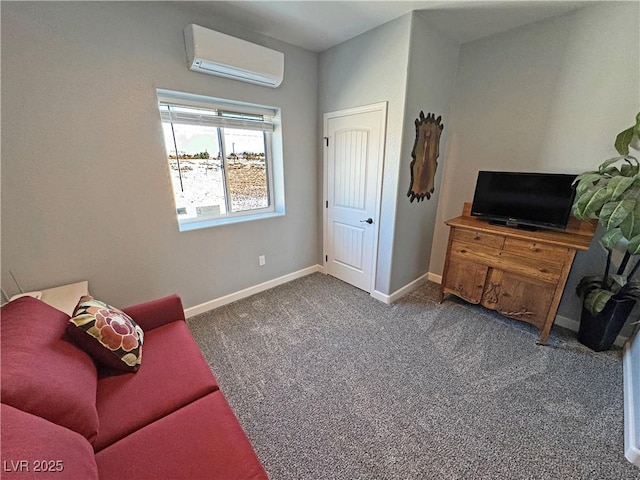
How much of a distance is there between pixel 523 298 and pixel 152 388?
105 inches

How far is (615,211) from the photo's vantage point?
1576mm

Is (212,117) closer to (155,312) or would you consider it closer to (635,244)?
(155,312)

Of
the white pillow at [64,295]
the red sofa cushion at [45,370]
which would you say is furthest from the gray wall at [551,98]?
the white pillow at [64,295]

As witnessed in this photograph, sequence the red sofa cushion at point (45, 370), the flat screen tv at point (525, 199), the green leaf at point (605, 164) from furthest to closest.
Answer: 1. the flat screen tv at point (525, 199)
2. the green leaf at point (605, 164)
3. the red sofa cushion at point (45, 370)

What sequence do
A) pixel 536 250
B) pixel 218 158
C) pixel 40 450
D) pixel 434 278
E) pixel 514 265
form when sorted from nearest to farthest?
pixel 40 450 < pixel 536 250 < pixel 514 265 < pixel 218 158 < pixel 434 278

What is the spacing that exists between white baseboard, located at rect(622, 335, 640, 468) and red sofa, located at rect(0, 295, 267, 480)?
72.2 inches

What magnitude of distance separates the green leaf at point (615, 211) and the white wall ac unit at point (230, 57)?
2647 millimetres

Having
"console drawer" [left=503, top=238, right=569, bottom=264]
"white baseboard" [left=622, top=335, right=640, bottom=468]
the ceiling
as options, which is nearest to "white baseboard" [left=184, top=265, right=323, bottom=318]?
"console drawer" [left=503, top=238, right=569, bottom=264]

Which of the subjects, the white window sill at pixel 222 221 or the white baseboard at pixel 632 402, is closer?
the white baseboard at pixel 632 402

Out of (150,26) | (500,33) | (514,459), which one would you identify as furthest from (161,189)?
(500,33)

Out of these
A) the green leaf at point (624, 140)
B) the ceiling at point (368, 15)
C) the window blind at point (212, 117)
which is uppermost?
the ceiling at point (368, 15)

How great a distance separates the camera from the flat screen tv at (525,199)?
203 centimetres

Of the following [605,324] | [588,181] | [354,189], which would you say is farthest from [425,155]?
[605,324]

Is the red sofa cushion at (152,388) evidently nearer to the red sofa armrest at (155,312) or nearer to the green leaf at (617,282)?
the red sofa armrest at (155,312)
